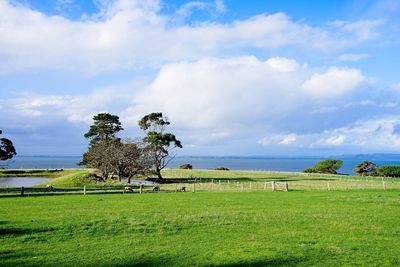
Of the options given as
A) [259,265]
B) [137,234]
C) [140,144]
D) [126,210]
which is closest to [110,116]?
[140,144]

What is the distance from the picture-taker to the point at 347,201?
3472 centimetres

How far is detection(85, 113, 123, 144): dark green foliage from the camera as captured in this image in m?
95.7

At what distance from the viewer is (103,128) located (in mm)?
96188

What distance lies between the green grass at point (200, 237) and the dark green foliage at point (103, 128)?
223ft

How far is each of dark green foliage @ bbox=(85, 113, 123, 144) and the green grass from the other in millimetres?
68028

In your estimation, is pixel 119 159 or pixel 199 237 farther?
pixel 119 159

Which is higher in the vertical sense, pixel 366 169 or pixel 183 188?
pixel 366 169

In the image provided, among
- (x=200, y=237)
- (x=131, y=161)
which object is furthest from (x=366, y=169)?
(x=200, y=237)

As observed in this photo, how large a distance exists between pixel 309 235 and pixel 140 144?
6559cm

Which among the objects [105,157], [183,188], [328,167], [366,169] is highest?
[105,157]

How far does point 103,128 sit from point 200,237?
81061 mm

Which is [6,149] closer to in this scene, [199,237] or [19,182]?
[19,182]

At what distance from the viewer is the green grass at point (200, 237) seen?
576 inches

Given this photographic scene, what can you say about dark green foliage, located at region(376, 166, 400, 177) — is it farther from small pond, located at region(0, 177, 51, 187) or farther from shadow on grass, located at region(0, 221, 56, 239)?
shadow on grass, located at region(0, 221, 56, 239)
